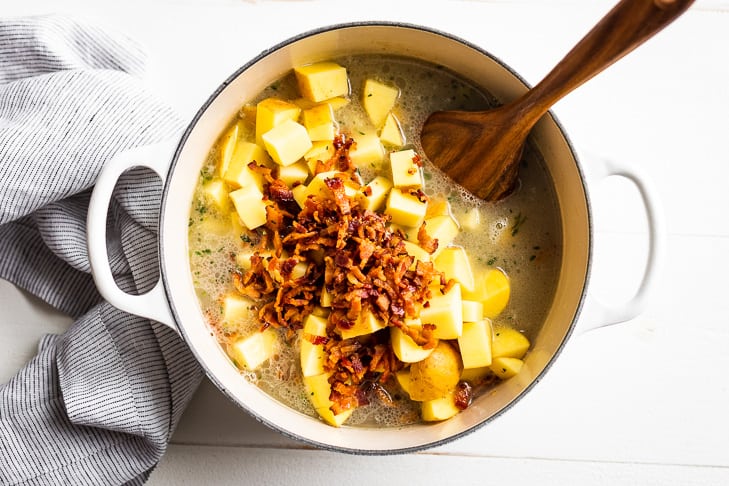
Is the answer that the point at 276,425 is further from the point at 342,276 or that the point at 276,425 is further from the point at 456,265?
the point at 456,265

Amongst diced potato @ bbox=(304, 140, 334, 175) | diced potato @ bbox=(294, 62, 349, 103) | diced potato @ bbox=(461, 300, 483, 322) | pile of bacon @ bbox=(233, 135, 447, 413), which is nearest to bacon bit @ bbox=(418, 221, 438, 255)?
pile of bacon @ bbox=(233, 135, 447, 413)

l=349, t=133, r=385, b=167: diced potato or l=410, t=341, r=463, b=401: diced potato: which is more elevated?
l=349, t=133, r=385, b=167: diced potato

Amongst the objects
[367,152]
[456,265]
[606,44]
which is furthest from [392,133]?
[606,44]

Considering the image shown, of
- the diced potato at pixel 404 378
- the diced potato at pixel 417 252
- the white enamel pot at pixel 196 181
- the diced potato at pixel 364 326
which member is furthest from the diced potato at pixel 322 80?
the diced potato at pixel 404 378

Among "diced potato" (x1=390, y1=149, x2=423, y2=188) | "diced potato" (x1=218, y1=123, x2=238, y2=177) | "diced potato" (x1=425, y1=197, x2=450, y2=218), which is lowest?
"diced potato" (x1=218, y1=123, x2=238, y2=177)

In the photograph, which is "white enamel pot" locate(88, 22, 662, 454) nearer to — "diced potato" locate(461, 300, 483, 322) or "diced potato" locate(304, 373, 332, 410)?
"diced potato" locate(304, 373, 332, 410)

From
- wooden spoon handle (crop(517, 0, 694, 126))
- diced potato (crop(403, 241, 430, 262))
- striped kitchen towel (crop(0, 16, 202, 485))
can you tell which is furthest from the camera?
striped kitchen towel (crop(0, 16, 202, 485))
